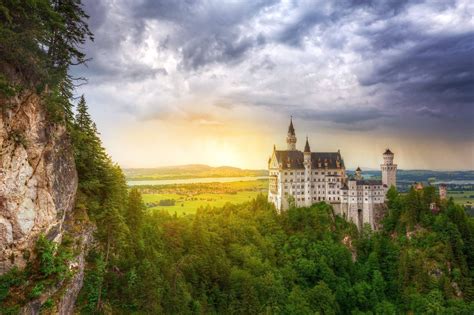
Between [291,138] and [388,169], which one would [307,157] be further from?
[388,169]

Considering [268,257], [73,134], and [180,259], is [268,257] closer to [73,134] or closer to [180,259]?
[180,259]

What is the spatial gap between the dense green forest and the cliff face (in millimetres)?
1086

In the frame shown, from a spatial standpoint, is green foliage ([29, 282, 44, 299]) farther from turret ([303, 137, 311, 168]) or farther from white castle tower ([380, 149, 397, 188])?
white castle tower ([380, 149, 397, 188])

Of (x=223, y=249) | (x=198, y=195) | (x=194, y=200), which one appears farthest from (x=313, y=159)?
(x=198, y=195)

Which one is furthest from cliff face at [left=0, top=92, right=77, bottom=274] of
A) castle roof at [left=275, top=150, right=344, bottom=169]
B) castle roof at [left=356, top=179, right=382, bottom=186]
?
castle roof at [left=356, top=179, right=382, bottom=186]

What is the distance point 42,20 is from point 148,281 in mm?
28963

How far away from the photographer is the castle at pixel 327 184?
9150cm

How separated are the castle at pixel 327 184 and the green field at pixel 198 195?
79.6 feet

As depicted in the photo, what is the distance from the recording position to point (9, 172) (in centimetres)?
2502

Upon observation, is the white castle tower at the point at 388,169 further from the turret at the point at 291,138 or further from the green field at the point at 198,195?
the green field at the point at 198,195

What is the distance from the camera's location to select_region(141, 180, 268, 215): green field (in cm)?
12100

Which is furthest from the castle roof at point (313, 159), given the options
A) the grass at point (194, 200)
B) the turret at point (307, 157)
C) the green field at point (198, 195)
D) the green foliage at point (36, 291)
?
the green foliage at point (36, 291)

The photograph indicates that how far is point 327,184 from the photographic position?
317ft

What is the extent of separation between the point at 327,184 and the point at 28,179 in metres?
81.4
